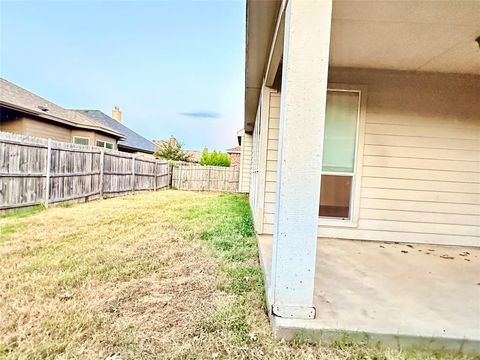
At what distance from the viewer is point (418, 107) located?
413cm

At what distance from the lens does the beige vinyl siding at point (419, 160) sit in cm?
409

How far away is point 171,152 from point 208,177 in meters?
8.73

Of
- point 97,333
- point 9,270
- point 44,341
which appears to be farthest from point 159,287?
point 9,270

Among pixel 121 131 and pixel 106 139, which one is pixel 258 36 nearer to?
pixel 106 139

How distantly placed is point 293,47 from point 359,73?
2835mm

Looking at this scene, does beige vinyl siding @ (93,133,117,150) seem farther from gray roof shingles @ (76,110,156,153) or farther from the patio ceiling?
the patio ceiling

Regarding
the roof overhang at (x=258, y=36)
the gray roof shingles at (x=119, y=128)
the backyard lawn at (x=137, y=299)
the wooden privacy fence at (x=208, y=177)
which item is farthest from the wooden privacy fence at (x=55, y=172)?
the gray roof shingles at (x=119, y=128)

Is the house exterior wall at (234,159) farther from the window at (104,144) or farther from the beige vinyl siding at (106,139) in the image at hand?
the window at (104,144)

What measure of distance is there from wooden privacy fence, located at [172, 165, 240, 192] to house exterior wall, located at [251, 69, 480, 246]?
452 inches

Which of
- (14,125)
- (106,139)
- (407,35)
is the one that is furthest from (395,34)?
(106,139)

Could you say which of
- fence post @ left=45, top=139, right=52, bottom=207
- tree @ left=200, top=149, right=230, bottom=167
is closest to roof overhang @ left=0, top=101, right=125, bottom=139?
fence post @ left=45, top=139, right=52, bottom=207

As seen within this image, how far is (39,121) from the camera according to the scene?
428 inches

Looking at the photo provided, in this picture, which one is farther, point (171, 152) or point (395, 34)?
point (171, 152)

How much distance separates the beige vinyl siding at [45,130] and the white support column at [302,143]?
1143 centimetres
